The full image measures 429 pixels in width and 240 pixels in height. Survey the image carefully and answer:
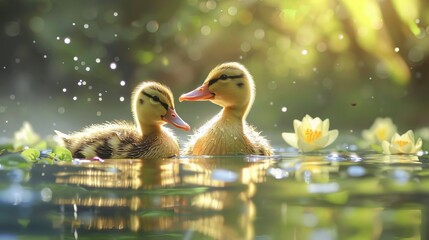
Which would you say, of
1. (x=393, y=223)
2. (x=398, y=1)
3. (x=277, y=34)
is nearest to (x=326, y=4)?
(x=398, y=1)

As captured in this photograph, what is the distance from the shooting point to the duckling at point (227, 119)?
14.0 feet

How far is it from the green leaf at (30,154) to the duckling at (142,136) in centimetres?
28

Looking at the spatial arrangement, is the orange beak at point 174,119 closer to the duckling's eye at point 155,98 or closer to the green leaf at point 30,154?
the duckling's eye at point 155,98

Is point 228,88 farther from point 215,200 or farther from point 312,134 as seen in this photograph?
point 215,200

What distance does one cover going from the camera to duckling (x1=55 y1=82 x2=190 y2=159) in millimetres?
4195

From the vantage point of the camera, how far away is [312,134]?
461cm

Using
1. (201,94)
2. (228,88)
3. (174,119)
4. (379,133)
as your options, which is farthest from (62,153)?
(379,133)

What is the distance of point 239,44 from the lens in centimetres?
707

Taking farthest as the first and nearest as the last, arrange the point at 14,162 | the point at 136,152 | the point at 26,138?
the point at 26,138 → the point at 136,152 → the point at 14,162

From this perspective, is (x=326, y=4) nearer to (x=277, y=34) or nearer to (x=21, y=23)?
(x=277, y=34)

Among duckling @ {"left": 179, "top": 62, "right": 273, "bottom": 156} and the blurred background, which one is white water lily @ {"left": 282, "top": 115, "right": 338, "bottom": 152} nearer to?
duckling @ {"left": 179, "top": 62, "right": 273, "bottom": 156}

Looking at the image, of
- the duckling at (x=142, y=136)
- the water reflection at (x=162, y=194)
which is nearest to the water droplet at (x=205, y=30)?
the duckling at (x=142, y=136)

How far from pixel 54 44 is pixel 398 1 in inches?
123

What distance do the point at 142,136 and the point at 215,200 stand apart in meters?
1.59
